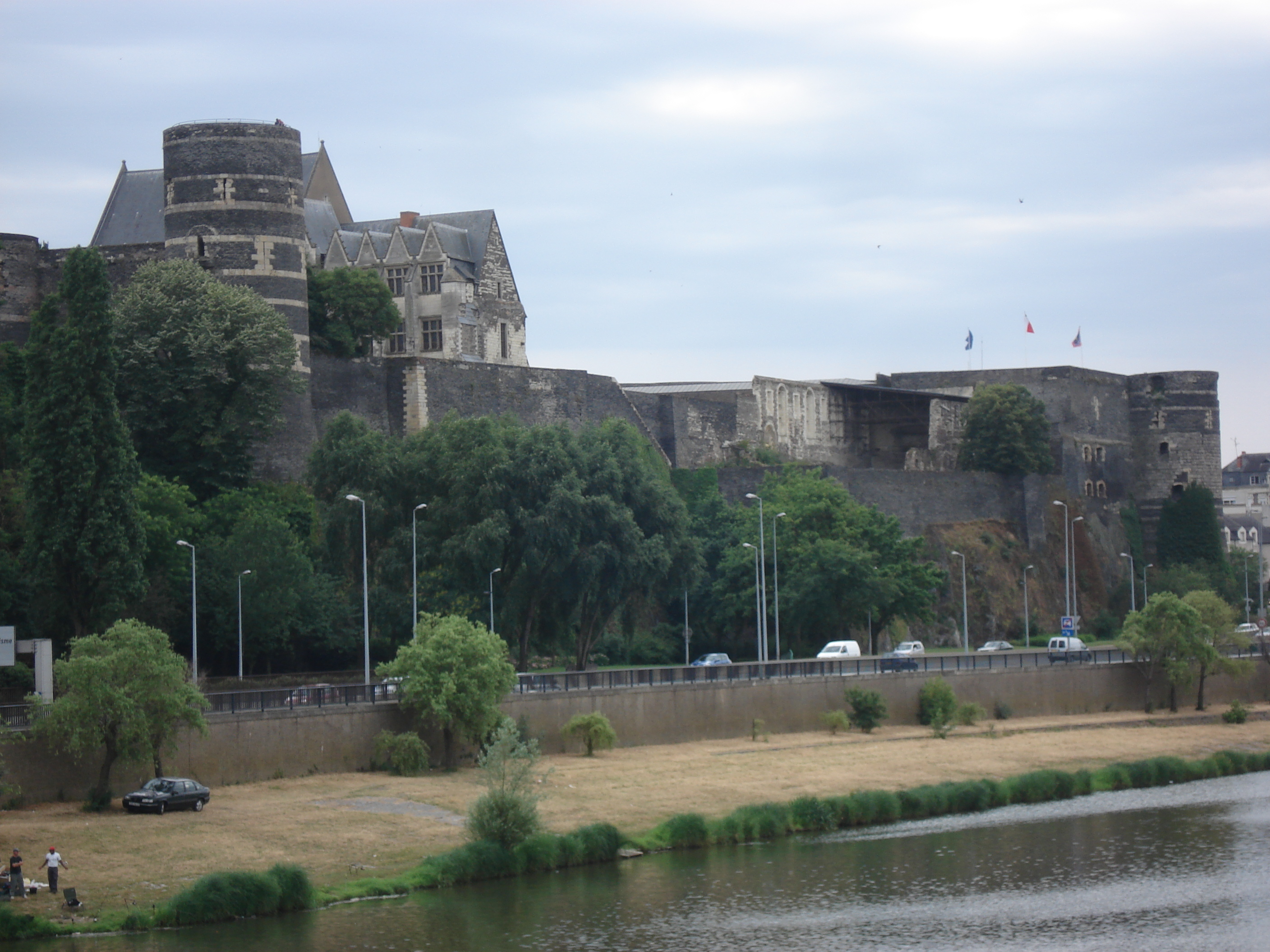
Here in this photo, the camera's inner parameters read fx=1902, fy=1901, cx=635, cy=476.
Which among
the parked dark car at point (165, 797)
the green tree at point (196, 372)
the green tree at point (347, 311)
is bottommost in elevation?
the parked dark car at point (165, 797)

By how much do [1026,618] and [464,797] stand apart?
159ft

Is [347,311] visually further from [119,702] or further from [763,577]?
[119,702]

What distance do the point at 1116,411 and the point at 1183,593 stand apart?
1623 cm

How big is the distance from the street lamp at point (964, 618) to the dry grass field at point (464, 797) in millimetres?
17432

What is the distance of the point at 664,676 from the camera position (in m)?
55.1

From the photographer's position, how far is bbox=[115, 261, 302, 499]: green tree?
61594 mm

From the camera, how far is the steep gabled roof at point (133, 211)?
7556cm

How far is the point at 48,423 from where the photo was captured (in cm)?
5069

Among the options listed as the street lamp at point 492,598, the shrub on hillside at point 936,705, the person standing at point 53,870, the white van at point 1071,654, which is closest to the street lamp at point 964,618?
the white van at point 1071,654

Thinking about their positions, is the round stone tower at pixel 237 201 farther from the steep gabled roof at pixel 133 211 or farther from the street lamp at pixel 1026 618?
the street lamp at pixel 1026 618

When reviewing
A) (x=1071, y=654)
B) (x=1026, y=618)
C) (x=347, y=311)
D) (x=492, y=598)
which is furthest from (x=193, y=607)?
(x=1026, y=618)

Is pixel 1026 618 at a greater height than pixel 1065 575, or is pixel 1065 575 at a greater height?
pixel 1065 575

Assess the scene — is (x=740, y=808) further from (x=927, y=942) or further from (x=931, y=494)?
(x=931, y=494)

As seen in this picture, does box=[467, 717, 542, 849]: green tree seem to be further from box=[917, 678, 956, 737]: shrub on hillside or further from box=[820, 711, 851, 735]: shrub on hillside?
box=[917, 678, 956, 737]: shrub on hillside
